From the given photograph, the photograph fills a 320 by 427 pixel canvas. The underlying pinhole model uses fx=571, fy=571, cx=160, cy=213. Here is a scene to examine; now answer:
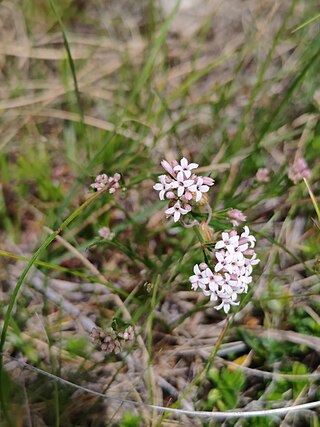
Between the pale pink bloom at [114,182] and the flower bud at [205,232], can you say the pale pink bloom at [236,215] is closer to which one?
the flower bud at [205,232]

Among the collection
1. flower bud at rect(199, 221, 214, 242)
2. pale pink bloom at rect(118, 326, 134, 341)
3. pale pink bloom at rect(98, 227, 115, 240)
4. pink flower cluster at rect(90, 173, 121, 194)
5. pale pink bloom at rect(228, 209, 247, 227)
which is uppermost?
pink flower cluster at rect(90, 173, 121, 194)

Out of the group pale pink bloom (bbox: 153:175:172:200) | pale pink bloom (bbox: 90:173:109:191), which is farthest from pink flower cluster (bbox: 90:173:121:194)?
pale pink bloom (bbox: 153:175:172:200)

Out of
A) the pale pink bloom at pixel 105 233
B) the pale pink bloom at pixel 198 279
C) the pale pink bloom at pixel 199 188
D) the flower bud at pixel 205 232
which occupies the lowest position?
the pale pink bloom at pixel 198 279

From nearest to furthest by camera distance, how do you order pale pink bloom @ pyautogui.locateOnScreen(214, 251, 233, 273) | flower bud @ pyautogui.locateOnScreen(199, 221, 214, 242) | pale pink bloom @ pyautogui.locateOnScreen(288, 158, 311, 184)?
pale pink bloom @ pyautogui.locateOnScreen(214, 251, 233, 273) < flower bud @ pyautogui.locateOnScreen(199, 221, 214, 242) < pale pink bloom @ pyautogui.locateOnScreen(288, 158, 311, 184)

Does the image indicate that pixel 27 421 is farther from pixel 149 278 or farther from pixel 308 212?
pixel 308 212

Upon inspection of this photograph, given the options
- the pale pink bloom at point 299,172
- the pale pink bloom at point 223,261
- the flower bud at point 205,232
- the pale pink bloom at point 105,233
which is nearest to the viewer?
the pale pink bloom at point 223,261

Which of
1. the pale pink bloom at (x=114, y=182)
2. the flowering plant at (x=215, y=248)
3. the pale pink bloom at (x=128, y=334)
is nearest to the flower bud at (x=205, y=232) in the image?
the flowering plant at (x=215, y=248)

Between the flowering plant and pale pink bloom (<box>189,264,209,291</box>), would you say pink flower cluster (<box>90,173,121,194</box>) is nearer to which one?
the flowering plant
